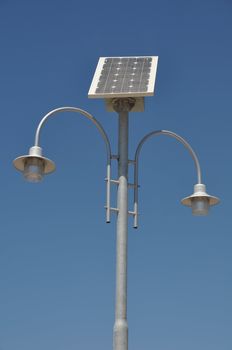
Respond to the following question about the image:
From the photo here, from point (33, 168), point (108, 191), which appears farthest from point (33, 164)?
point (108, 191)

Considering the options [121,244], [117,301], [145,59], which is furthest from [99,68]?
[117,301]

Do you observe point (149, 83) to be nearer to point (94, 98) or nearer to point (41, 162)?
point (94, 98)

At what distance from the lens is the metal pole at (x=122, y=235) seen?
8.55m

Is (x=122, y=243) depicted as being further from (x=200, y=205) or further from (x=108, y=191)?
(x=200, y=205)

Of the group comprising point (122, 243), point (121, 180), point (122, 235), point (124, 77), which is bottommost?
point (122, 243)

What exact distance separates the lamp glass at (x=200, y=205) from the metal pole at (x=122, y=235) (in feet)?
4.91

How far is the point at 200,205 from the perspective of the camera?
10312 mm

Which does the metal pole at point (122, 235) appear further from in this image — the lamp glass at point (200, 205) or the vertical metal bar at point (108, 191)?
the lamp glass at point (200, 205)

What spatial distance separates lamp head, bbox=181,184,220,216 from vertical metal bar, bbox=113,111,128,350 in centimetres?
143

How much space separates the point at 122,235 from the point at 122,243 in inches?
4.3

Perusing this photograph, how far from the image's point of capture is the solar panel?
9.78m

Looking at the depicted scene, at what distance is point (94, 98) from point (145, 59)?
197 centimetres

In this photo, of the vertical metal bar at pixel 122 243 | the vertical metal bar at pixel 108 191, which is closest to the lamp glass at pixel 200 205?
the vertical metal bar at pixel 122 243

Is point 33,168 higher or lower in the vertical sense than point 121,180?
higher
